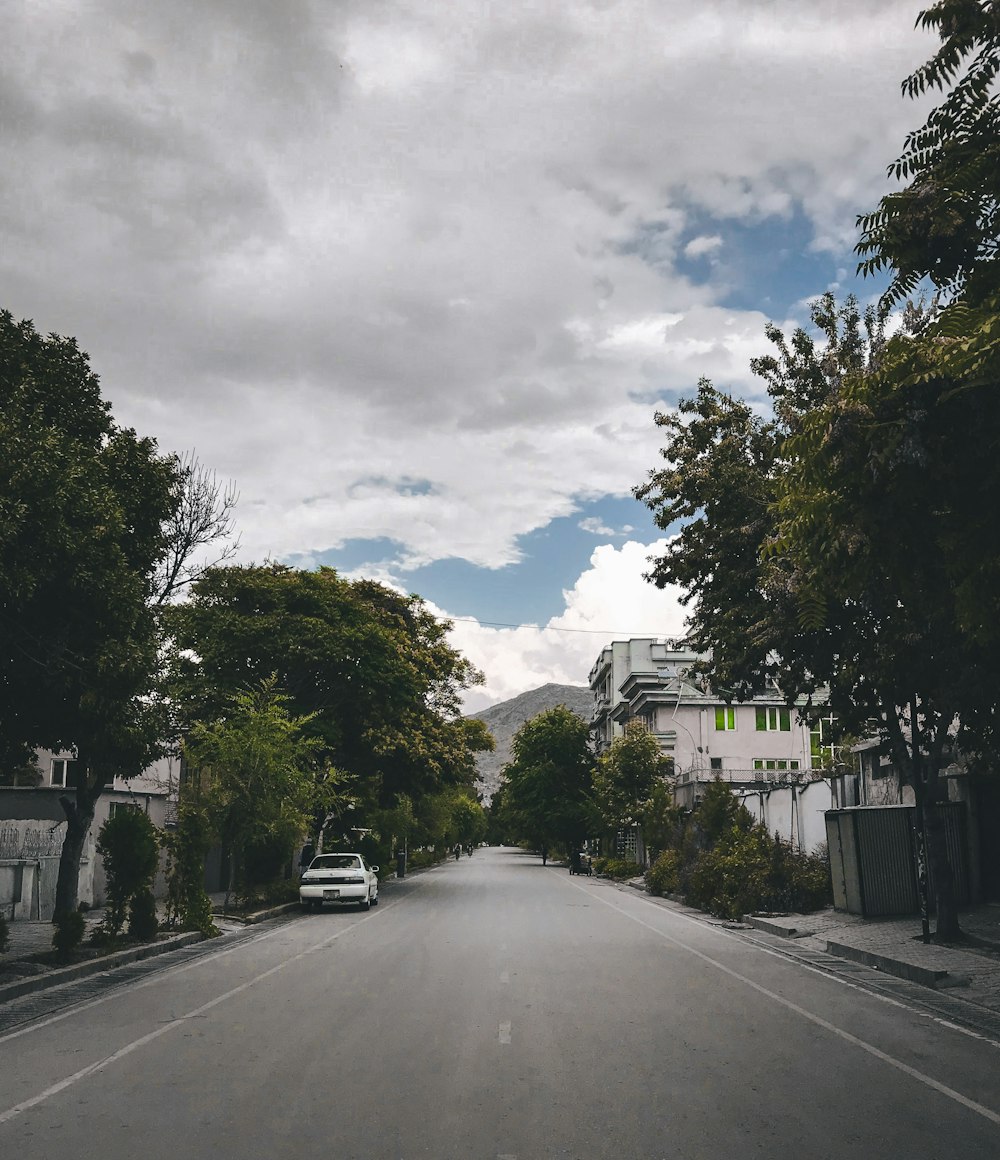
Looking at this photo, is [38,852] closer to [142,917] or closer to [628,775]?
[142,917]

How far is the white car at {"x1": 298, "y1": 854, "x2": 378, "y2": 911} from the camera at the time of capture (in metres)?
29.3

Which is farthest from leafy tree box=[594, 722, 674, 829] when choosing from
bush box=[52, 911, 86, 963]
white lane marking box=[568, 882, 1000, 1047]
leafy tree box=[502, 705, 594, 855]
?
bush box=[52, 911, 86, 963]

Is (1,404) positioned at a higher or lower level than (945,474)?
higher

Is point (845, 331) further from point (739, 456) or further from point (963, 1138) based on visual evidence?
point (963, 1138)

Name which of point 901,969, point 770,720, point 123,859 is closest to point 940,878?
point 901,969

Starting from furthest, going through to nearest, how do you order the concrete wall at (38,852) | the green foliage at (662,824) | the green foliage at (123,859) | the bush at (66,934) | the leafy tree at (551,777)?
1. the leafy tree at (551,777)
2. the green foliage at (662,824)
3. the concrete wall at (38,852)
4. the green foliage at (123,859)
5. the bush at (66,934)

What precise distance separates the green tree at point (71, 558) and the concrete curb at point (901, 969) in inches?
431

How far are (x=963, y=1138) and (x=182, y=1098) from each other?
5085mm

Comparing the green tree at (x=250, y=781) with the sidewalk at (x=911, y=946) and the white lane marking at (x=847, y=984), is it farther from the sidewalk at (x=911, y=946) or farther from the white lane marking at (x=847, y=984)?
the sidewalk at (x=911, y=946)

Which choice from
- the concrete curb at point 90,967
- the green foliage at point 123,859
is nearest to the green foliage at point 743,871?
the concrete curb at point 90,967

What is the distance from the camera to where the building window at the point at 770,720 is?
6944 centimetres

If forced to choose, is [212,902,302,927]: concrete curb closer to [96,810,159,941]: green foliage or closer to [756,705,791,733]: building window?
[96,810,159,941]: green foliage

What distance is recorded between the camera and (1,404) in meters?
14.6

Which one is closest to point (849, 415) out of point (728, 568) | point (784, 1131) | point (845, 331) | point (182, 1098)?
point (784, 1131)
